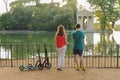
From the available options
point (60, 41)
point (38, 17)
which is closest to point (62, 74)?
point (60, 41)

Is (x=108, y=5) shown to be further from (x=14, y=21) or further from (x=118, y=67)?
(x=118, y=67)

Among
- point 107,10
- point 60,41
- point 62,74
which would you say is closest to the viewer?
point 62,74

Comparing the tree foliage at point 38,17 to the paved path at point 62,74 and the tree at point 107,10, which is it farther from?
the paved path at point 62,74

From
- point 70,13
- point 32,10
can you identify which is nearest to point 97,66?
point 70,13

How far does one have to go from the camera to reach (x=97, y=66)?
1143 cm

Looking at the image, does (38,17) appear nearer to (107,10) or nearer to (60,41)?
(107,10)

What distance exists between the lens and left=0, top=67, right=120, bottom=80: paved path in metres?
9.30

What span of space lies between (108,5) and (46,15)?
12.7 metres

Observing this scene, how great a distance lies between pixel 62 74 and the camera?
9.82m

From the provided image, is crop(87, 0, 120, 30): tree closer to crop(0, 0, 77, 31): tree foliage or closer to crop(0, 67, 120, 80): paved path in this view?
crop(0, 0, 77, 31): tree foliage

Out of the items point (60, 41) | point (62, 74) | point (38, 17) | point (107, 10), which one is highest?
point (107, 10)

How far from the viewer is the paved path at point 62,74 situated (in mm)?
9297

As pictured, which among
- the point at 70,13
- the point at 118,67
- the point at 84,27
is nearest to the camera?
the point at 118,67

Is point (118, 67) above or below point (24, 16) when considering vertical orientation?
below
